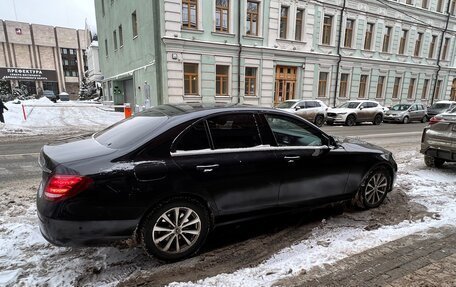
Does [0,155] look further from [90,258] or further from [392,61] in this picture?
[392,61]

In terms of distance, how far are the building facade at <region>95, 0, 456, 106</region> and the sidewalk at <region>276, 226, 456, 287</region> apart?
50.4 feet

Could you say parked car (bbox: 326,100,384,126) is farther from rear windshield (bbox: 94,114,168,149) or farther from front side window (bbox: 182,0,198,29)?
rear windshield (bbox: 94,114,168,149)

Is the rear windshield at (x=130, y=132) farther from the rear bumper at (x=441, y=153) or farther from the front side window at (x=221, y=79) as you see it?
the front side window at (x=221, y=79)

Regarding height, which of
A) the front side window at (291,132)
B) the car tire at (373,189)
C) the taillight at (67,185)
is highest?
the front side window at (291,132)

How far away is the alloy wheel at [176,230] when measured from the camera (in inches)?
112

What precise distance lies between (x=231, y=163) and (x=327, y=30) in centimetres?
2355

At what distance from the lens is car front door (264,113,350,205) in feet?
11.4

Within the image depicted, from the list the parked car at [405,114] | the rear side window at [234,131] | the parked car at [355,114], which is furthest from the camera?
the parked car at [405,114]

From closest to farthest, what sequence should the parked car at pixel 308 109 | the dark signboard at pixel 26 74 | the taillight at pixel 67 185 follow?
the taillight at pixel 67 185 → the parked car at pixel 308 109 → the dark signboard at pixel 26 74

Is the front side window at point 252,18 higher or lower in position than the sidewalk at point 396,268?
higher

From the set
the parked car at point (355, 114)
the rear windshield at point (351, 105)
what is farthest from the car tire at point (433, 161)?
the rear windshield at point (351, 105)

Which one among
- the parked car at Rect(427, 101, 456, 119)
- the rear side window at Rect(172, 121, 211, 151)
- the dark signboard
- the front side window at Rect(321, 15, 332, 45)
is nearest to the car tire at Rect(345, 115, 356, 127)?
the front side window at Rect(321, 15, 332, 45)

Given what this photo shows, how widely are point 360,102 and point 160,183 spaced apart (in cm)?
1841

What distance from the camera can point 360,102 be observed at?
18.5 m
